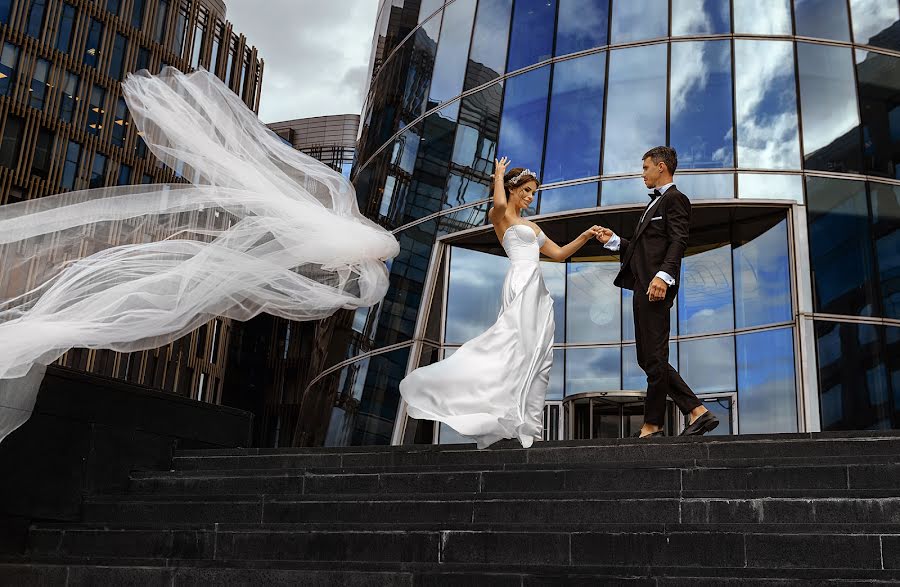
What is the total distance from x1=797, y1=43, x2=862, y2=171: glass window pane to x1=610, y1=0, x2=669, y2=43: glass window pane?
257 cm

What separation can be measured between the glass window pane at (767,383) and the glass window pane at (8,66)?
3746 centimetres

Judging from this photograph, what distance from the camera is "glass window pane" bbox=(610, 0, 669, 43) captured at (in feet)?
58.2

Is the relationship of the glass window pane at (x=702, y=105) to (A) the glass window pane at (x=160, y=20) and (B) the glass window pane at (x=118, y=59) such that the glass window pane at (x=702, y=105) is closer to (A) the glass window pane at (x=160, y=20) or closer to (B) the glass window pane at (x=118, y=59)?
(B) the glass window pane at (x=118, y=59)

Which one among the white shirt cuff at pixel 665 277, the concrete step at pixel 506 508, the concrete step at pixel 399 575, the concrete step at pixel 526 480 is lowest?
the concrete step at pixel 399 575

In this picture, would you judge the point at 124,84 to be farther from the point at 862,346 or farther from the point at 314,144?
the point at 314,144

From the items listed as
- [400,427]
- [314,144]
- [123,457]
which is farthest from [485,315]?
[314,144]

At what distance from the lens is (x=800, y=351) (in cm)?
1510

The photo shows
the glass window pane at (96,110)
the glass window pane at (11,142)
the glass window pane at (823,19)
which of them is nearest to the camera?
the glass window pane at (823,19)

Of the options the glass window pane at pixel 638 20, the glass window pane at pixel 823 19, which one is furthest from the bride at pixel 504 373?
the glass window pane at pixel 823 19

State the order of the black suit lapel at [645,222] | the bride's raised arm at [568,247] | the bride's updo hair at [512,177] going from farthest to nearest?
the bride's updo hair at [512,177], the bride's raised arm at [568,247], the black suit lapel at [645,222]

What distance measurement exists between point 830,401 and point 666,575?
1135 cm

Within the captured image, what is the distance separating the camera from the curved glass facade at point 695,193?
15336mm

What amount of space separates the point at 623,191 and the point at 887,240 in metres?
4.44

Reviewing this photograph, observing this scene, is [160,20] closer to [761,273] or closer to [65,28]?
[65,28]
